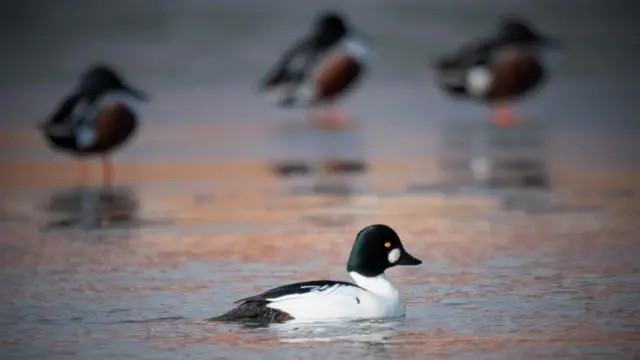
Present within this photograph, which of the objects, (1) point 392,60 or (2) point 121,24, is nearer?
(1) point 392,60

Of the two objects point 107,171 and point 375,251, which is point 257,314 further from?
point 107,171

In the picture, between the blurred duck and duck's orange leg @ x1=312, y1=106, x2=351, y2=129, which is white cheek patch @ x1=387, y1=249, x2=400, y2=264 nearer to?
duck's orange leg @ x1=312, y1=106, x2=351, y2=129

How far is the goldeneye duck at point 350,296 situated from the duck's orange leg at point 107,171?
21.0 feet

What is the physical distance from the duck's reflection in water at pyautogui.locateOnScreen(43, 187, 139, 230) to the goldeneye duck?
3.92 metres

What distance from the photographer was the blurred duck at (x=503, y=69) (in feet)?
62.6

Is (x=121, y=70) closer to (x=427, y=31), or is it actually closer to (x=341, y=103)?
(x=341, y=103)

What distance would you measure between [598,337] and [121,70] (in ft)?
48.1

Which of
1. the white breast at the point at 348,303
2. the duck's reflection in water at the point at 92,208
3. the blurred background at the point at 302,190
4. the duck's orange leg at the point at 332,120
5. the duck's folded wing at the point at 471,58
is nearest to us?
the white breast at the point at 348,303

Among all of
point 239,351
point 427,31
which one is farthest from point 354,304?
point 427,31

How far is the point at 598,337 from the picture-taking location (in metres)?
7.85

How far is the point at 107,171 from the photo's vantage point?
1536cm

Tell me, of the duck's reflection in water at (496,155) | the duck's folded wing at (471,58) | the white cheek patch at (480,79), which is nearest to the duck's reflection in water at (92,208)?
the duck's reflection in water at (496,155)

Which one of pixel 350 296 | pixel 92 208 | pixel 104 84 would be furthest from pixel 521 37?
pixel 350 296

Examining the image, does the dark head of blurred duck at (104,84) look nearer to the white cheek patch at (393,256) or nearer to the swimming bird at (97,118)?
the swimming bird at (97,118)
